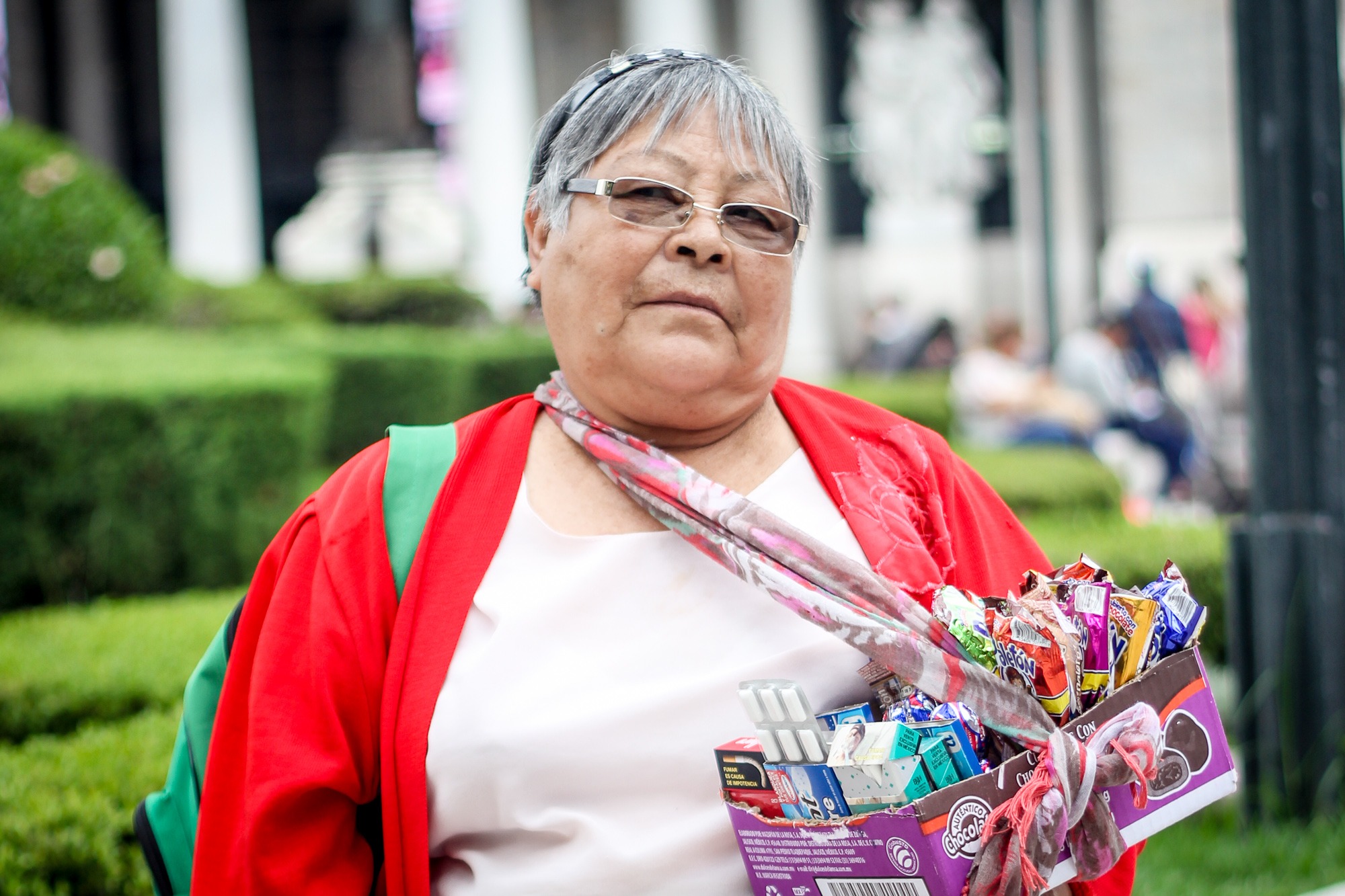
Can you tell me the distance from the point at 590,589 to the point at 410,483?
0.31m

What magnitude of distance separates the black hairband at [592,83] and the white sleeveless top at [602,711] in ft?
1.96

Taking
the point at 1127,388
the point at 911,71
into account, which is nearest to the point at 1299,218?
the point at 1127,388

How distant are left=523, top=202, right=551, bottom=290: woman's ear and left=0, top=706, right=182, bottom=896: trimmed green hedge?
1634mm

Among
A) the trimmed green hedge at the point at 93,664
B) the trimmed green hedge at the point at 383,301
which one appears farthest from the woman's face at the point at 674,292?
the trimmed green hedge at the point at 383,301

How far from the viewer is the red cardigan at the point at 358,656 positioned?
66.9 inches

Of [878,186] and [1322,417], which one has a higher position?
[878,186]

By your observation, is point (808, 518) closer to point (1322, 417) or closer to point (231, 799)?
point (231, 799)

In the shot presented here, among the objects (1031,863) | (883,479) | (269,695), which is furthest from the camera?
(883,479)

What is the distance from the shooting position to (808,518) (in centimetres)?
192

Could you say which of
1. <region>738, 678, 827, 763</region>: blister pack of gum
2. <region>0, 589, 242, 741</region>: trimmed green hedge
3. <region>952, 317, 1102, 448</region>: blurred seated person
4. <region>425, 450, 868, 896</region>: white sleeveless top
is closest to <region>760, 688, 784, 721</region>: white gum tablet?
<region>738, 678, 827, 763</region>: blister pack of gum

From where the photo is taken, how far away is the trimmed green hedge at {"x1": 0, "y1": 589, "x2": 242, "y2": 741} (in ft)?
12.3

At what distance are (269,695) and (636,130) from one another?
0.94 metres

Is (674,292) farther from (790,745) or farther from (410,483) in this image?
(790,745)

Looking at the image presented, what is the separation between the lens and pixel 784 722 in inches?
60.9
